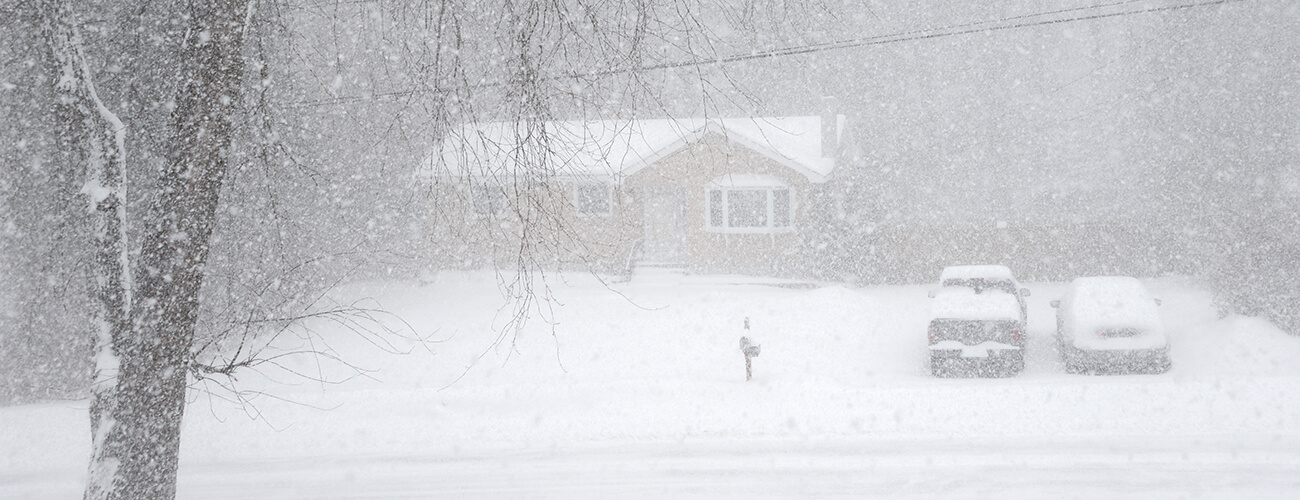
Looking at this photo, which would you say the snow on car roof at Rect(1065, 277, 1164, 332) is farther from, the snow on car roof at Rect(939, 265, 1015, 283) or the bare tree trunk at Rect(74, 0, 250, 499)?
the bare tree trunk at Rect(74, 0, 250, 499)

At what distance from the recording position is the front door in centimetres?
2162

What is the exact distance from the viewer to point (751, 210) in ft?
66.7

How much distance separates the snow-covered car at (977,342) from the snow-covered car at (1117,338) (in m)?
0.77

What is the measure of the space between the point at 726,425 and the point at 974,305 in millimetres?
5126

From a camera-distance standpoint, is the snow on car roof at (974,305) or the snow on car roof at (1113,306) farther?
the snow on car roof at (974,305)

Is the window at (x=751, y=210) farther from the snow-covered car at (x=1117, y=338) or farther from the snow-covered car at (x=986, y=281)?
the snow-covered car at (x=1117, y=338)

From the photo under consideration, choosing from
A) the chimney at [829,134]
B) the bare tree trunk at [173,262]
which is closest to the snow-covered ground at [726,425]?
the bare tree trunk at [173,262]

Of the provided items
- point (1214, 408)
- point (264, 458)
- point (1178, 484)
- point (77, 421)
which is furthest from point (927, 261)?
point (77, 421)

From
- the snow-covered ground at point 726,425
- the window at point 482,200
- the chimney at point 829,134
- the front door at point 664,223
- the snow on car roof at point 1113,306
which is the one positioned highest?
the chimney at point 829,134

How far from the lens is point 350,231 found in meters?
14.6

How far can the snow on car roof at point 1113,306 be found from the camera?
11.4m

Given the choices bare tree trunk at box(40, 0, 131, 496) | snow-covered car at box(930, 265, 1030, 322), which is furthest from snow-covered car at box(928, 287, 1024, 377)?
bare tree trunk at box(40, 0, 131, 496)

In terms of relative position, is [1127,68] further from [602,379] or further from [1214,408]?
[602,379]

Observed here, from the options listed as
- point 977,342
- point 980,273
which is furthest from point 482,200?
point 980,273
